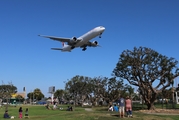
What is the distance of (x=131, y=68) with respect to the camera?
4072 centimetres

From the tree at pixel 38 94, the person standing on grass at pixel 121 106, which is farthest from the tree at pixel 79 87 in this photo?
the tree at pixel 38 94

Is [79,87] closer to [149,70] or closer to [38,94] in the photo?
[149,70]

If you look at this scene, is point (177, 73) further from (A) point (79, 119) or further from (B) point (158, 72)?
(A) point (79, 119)

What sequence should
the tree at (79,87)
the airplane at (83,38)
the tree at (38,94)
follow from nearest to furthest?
the airplane at (83,38) < the tree at (79,87) < the tree at (38,94)

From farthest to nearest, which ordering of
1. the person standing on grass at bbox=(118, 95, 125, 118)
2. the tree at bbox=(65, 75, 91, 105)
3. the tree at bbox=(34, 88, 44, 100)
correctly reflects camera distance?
the tree at bbox=(34, 88, 44, 100) → the tree at bbox=(65, 75, 91, 105) → the person standing on grass at bbox=(118, 95, 125, 118)

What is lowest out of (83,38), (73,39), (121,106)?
(121,106)

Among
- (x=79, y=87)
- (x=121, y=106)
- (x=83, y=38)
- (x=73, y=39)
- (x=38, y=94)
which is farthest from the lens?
(x=38, y=94)

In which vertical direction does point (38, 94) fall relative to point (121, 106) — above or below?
below

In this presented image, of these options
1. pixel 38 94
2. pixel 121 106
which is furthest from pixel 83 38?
pixel 38 94

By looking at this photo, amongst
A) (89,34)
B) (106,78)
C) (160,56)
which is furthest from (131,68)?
(106,78)

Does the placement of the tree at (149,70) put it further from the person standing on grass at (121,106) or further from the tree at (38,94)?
the tree at (38,94)

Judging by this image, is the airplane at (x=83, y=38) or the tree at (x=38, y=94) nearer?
the airplane at (x=83, y=38)

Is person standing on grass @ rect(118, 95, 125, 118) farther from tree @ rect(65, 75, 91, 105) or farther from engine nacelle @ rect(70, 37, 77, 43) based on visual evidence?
tree @ rect(65, 75, 91, 105)

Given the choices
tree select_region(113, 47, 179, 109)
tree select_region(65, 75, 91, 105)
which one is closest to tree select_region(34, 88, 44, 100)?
tree select_region(65, 75, 91, 105)
